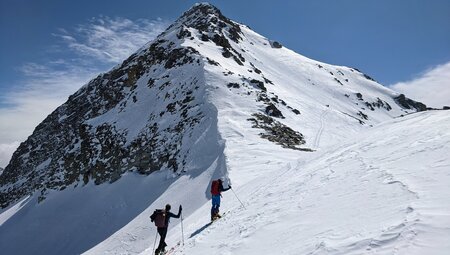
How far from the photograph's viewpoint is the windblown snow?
7215 millimetres

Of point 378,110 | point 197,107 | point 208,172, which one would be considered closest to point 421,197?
point 208,172

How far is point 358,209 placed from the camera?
7.83 meters

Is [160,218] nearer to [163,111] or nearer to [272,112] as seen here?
[272,112]

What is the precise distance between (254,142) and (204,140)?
4533 millimetres

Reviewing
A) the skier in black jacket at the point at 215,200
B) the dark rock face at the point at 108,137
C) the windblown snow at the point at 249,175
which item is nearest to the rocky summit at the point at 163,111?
the dark rock face at the point at 108,137

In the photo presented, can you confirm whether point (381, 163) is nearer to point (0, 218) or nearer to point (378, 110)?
point (0, 218)

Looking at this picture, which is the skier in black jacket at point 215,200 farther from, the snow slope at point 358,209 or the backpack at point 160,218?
the backpack at point 160,218

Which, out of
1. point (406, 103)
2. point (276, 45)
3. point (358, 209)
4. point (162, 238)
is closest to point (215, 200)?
point (162, 238)

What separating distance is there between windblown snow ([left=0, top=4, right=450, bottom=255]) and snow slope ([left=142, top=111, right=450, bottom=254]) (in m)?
0.04

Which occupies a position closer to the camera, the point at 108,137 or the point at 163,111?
the point at 163,111

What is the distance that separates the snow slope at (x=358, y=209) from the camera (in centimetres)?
561

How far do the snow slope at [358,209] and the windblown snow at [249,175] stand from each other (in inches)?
1.6

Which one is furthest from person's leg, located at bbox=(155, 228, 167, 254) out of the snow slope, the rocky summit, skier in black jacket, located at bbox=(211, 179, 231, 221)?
the rocky summit

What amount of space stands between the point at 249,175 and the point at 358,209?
48.7 feet
